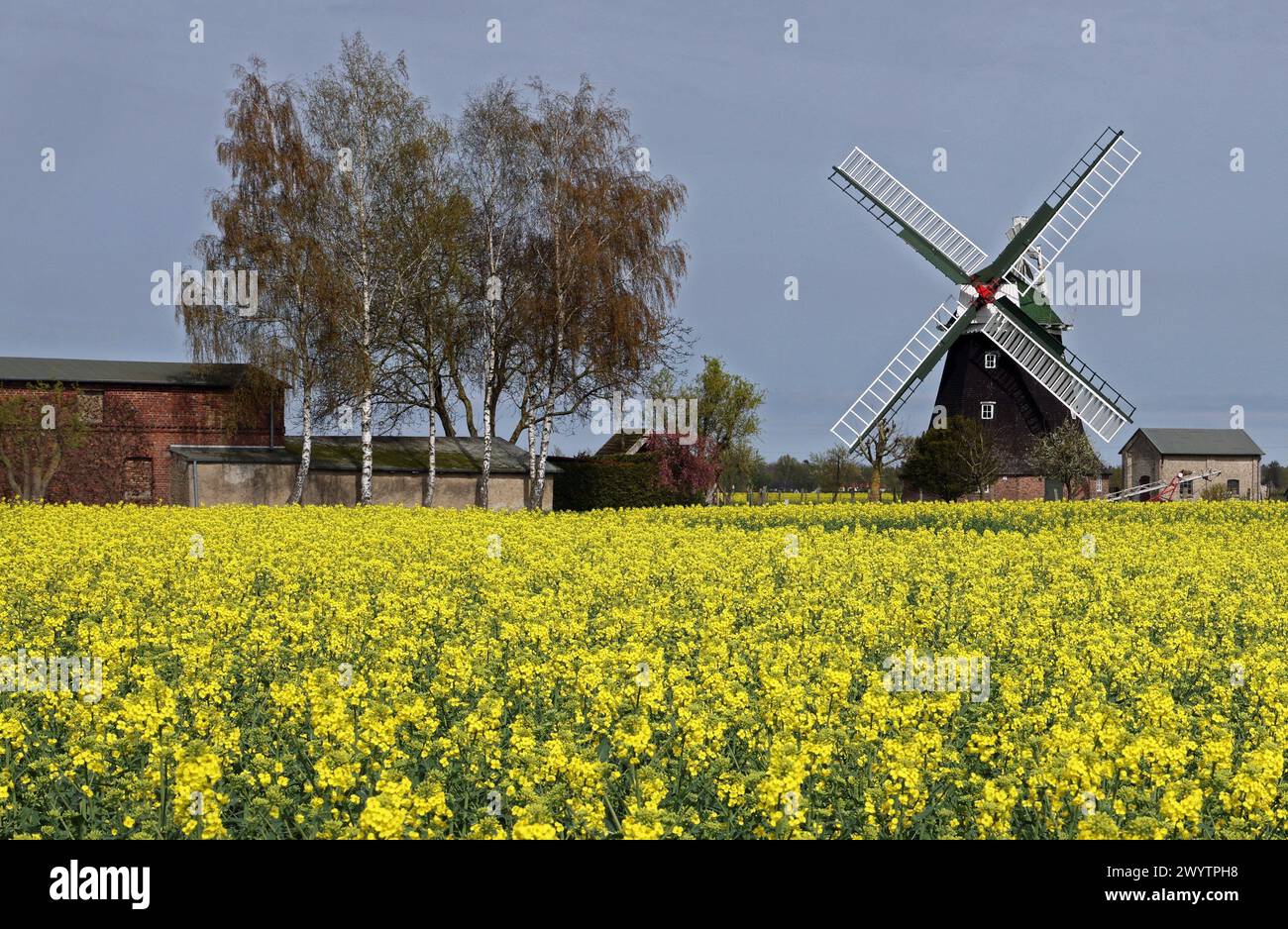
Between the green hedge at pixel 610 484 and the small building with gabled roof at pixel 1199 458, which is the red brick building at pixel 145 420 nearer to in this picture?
the green hedge at pixel 610 484

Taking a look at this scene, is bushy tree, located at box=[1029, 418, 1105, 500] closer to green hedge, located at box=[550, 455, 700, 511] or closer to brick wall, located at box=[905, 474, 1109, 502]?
brick wall, located at box=[905, 474, 1109, 502]

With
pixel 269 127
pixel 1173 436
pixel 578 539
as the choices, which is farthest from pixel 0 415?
pixel 1173 436

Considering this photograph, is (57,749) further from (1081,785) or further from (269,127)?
(269,127)

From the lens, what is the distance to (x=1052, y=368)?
5578 cm

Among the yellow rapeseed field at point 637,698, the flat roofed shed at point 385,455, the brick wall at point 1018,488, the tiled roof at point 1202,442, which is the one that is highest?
the tiled roof at point 1202,442

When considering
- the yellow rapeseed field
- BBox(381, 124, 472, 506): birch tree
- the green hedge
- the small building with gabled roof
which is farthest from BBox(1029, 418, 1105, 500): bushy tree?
the yellow rapeseed field

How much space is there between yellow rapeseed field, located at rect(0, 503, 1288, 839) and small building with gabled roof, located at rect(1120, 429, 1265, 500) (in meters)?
84.6

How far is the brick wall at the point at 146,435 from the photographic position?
4822 centimetres

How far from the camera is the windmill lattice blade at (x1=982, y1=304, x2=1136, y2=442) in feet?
177

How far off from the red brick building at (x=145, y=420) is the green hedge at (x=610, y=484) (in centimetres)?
1169

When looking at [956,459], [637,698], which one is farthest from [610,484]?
[637,698]

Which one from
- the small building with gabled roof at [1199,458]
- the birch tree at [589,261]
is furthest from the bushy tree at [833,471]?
the birch tree at [589,261]

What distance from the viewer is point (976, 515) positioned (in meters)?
31.2
